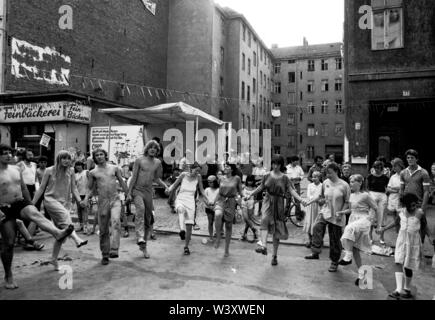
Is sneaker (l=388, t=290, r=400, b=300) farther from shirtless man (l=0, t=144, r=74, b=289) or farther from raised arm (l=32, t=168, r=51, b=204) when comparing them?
raised arm (l=32, t=168, r=51, b=204)

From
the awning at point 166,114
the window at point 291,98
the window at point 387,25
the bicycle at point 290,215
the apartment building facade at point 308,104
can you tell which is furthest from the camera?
the window at point 291,98

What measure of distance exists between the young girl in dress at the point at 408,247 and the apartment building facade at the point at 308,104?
156 ft

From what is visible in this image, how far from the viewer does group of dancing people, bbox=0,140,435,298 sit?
4.80 meters

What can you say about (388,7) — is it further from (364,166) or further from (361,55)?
(364,166)

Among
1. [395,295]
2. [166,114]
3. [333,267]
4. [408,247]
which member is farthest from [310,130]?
[395,295]

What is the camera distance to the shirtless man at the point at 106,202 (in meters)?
5.99

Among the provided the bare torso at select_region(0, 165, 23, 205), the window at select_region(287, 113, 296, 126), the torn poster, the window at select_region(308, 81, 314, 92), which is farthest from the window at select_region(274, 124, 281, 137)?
the bare torso at select_region(0, 165, 23, 205)

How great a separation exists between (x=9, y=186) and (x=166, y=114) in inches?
430

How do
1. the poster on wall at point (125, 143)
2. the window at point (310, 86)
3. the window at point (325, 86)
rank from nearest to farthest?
the poster on wall at point (125, 143)
the window at point (325, 86)
the window at point (310, 86)

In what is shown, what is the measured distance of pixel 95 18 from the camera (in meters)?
25.2

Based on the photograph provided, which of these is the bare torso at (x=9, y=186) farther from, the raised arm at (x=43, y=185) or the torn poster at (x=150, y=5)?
the torn poster at (x=150, y=5)

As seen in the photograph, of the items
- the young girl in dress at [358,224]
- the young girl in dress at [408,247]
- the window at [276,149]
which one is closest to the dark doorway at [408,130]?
the young girl in dress at [358,224]

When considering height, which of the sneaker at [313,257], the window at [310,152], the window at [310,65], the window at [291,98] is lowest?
the sneaker at [313,257]
